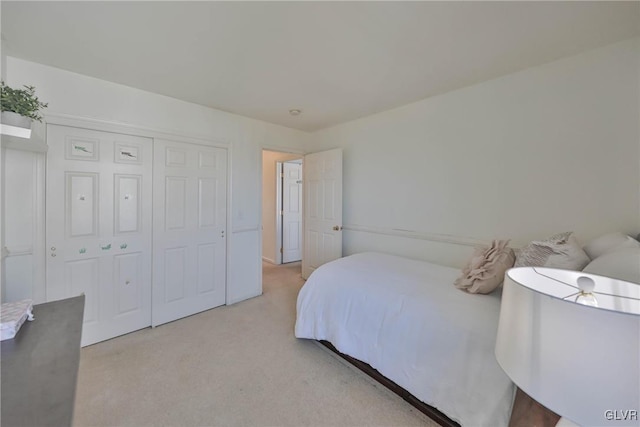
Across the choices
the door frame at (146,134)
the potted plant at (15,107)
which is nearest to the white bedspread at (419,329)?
the door frame at (146,134)

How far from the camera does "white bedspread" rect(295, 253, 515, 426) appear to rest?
134cm

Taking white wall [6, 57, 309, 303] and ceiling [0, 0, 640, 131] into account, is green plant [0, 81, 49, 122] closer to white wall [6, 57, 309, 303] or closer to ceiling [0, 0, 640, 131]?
ceiling [0, 0, 640, 131]

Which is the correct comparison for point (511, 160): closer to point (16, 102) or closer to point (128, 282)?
point (16, 102)

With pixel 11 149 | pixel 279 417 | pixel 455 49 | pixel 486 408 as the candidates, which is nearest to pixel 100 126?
pixel 11 149

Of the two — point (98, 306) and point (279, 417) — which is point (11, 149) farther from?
point (279, 417)

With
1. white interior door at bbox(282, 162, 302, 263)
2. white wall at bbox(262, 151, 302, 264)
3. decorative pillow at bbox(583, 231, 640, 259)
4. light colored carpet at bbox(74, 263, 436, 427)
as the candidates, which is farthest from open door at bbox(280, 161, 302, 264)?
decorative pillow at bbox(583, 231, 640, 259)

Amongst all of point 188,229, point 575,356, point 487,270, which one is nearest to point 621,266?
point 487,270

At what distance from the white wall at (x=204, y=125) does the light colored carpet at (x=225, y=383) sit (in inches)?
37.3

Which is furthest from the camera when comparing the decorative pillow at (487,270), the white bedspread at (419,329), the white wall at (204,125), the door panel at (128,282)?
the door panel at (128,282)

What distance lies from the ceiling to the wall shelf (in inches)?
27.1

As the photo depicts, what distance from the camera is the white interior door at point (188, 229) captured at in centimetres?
274

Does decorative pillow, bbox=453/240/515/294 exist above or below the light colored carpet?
above

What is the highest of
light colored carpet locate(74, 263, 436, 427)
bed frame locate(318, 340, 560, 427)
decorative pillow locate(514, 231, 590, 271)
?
decorative pillow locate(514, 231, 590, 271)

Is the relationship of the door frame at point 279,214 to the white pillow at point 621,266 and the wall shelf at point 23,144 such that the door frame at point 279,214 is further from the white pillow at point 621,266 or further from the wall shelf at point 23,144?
the white pillow at point 621,266
